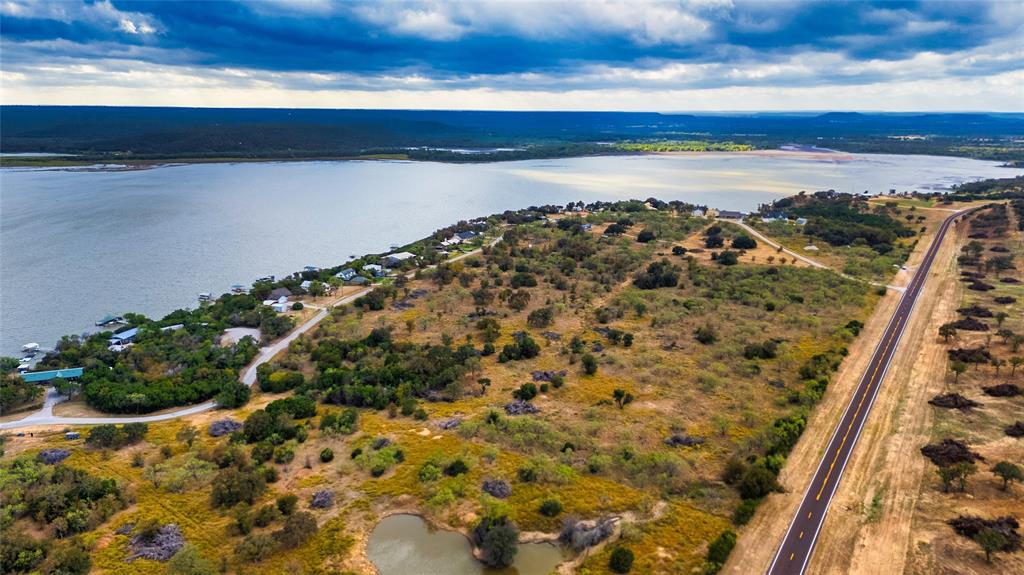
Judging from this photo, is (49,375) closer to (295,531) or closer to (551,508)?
(295,531)

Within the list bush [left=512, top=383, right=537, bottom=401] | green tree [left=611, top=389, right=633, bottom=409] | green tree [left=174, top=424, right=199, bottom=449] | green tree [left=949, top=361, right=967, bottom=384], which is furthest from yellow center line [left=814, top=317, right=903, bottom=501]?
green tree [left=174, top=424, right=199, bottom=449]

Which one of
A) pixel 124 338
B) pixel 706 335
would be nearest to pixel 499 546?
pixel 706 335

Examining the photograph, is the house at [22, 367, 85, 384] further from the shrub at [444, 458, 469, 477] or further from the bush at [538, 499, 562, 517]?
the bush at [538, 499, 562, 517]

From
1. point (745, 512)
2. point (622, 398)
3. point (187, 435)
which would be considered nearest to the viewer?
point (745, 512)

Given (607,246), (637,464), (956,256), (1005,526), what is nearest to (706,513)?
(637,464)

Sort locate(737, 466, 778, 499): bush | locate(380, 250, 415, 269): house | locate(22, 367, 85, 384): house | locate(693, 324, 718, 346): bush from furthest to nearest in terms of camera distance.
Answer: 1. locate(380, 250, 415, 269): house
2. locate(693, 324, 718, 346): bush
3. locate(22, 367, 85, 384): house
4. locate(737, 466, 778, 499): bush

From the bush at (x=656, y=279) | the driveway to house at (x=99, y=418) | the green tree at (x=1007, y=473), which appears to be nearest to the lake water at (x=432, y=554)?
the driveway to house at (x=99, y=418)

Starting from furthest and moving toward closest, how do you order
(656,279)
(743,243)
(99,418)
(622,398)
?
(743,243) → (656,279) → (622,398) → (99,418)
